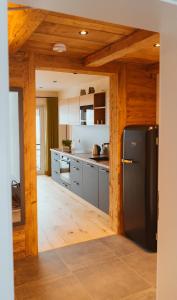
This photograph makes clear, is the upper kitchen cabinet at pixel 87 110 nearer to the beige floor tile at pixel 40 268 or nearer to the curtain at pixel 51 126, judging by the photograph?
the curtain at pixel 51 126

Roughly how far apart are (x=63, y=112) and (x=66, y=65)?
396 cm

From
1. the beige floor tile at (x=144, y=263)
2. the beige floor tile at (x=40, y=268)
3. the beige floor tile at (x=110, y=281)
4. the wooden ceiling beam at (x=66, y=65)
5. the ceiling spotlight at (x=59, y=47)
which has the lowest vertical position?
the beige floor tile at (x=110, y=281)

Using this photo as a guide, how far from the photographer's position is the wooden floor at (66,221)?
372 centimetres

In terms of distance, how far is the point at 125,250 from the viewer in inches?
133

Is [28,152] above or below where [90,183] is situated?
above

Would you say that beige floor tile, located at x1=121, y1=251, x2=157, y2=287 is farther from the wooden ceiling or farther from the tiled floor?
the wooden ceiling

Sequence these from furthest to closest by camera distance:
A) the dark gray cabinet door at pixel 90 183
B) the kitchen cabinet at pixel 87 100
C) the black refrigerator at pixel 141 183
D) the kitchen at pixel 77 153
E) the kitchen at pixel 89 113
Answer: the kitchen cabinet at pixel 87 100 < the dark gray cabinet door at pixel 90 183 < the kitchen at pixel 77 153 < the black refrigerator at pixel 141 183 < the kitchen at pixel 89 113

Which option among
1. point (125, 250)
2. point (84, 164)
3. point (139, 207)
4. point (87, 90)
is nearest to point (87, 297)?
point (125, 250)

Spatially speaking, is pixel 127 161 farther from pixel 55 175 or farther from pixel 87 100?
pixel 55 175

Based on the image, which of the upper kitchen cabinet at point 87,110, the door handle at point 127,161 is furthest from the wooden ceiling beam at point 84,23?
the upper kitchen cabinet at point 87,110

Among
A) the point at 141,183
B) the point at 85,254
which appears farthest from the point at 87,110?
the point at 85,254

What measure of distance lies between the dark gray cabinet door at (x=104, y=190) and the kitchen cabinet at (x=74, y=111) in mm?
2232

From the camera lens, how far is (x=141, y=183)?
3334 mm

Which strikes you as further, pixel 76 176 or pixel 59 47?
pixel 76 176
